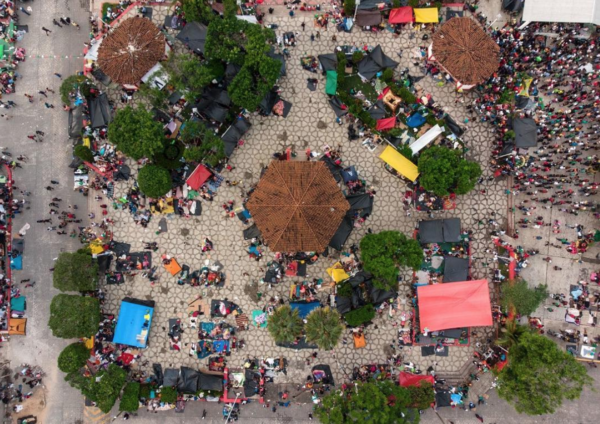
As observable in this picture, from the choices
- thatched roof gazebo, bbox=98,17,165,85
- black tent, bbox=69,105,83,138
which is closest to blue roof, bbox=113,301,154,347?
black tent, bbox=69,105,83,138

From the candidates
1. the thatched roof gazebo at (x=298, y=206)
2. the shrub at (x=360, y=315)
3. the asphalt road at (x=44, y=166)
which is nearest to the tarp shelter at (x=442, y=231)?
the shrub at (x=360, y=315)

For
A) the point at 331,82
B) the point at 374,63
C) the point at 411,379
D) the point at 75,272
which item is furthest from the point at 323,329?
the point at 374,63

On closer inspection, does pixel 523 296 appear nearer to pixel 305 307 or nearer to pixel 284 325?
pixel 305 307

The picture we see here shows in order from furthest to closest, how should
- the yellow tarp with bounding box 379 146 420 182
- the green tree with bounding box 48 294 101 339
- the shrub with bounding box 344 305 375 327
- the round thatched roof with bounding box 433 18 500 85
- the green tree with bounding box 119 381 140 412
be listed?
1. the yellow tarp with bounding box 379 146 420 182
2. the shrub with bounding box 344 305 375 327
3. the green tree with bounding box 119 381 140 412
4. the round thatched roof with bounding box 433 18 500 85
5. the green tree with bounding box 48 294 101 339

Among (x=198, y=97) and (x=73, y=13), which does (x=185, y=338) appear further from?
(x=73, y=13)

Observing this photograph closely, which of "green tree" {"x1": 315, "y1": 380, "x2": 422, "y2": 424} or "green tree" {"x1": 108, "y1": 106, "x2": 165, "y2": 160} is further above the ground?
"green tree" {"x1": 108, "y1": 106, "x2": 165, "y2": 160}

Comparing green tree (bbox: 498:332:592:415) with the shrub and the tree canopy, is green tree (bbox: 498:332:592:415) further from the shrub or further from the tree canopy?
the tree canopy
